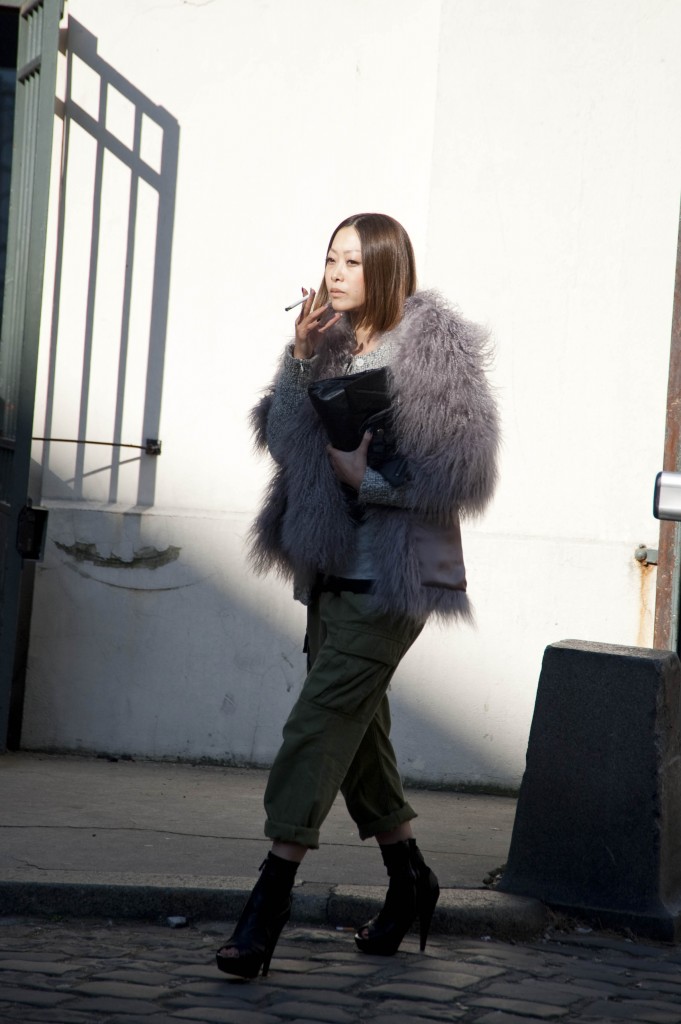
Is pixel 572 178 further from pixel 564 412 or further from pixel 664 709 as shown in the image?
pixel 664 709

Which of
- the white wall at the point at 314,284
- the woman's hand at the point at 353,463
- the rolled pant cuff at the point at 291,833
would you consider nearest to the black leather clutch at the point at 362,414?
the woman's hand at the point at 353,463

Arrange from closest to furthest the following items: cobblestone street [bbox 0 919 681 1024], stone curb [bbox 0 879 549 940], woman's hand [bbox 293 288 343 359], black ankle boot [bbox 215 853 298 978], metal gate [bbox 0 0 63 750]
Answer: cobblestone street [bbox 0 919 681 1024] < black ankle boot [bbox 215 853 298 978] < woman's hand [bbox 293 288 343 359] < stone curb [bbox 0 879 549 940] < metal gate [bbox 0 0 63 750]

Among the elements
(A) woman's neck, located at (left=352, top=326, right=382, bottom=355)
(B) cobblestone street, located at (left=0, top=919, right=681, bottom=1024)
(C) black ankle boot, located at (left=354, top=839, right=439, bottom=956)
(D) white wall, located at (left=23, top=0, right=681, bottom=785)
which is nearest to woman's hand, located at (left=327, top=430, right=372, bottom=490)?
(A) woman's neck, located at (left=352, top=326, right=382, bottom=355)

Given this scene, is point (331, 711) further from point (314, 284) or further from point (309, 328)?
point (314, 284)

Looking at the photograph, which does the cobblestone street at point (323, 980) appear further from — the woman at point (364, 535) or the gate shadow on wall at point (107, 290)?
the gate shadow on wall at point (107, 290)

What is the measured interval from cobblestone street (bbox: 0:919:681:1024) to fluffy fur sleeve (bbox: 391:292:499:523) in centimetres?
114

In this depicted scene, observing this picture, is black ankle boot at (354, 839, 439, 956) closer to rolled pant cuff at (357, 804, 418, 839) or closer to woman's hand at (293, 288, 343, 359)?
rolled pant cuff at (357, 804, 418, 839)

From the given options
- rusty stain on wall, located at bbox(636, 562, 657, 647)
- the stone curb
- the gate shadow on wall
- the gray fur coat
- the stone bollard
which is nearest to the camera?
the gray fur coat

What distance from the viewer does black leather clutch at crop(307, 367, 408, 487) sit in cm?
336

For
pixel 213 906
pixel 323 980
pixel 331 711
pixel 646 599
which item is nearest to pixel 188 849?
pixel 213 906

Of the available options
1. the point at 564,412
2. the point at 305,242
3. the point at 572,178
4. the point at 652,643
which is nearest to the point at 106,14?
the point at 305,242

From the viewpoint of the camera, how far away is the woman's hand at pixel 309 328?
344 centimetres

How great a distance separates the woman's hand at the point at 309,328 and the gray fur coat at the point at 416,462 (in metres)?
0.04

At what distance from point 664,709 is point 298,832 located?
1304mm
